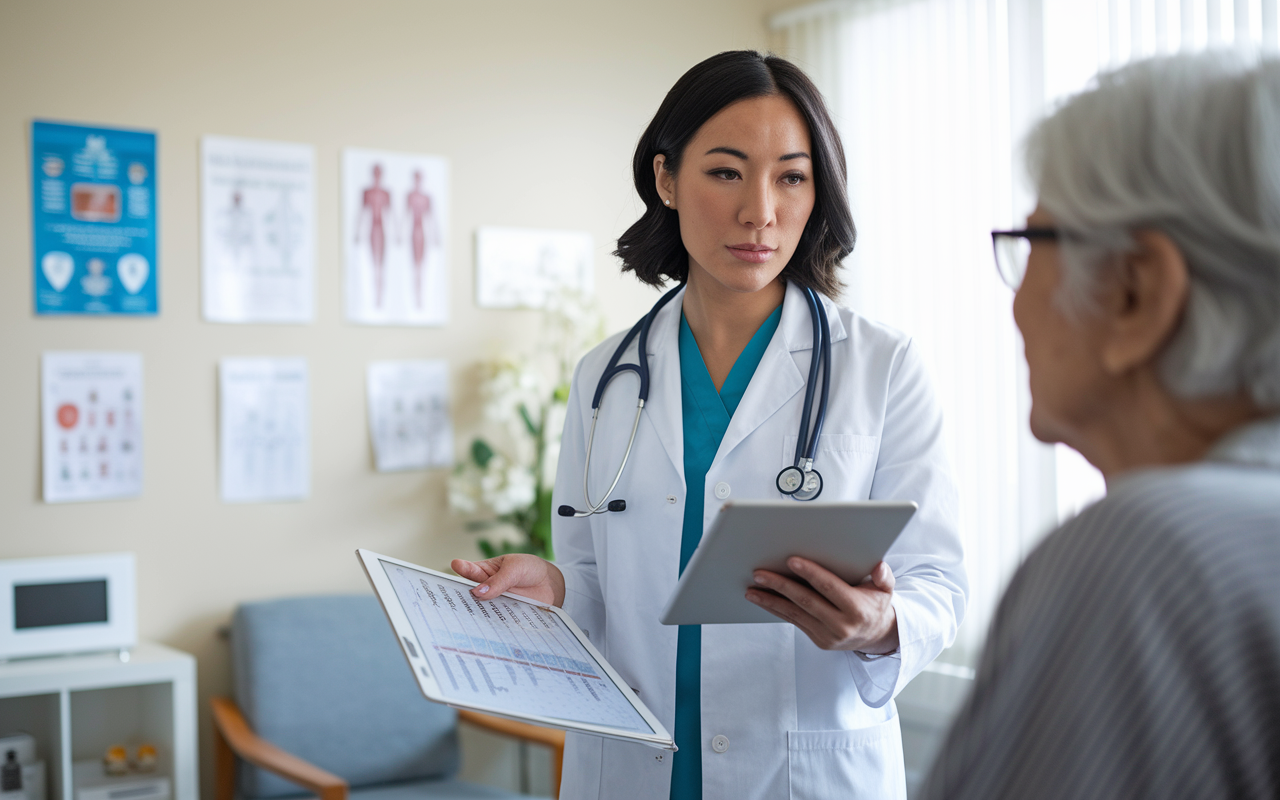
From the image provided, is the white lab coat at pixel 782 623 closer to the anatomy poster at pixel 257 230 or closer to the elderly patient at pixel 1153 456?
the elderly patient at pixel 1153 456

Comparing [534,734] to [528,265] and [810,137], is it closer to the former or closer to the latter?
[528,265]

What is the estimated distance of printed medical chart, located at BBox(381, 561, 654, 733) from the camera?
975mm

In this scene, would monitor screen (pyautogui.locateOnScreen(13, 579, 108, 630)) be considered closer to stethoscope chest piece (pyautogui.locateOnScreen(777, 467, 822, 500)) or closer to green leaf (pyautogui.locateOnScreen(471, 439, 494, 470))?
green leaf (pyautogui.locateOnScreen(471, 439, 494, 470))

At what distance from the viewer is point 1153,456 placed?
0.63 metres

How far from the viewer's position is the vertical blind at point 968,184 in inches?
107

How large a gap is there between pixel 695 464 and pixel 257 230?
1.94 meters

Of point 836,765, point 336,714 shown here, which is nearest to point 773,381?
point 836,765

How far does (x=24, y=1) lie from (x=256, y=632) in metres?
1.76

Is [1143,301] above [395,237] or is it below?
below

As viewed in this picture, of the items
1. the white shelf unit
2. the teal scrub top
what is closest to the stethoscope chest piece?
the teal scrub top

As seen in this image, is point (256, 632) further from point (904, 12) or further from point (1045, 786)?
point (904, 12)

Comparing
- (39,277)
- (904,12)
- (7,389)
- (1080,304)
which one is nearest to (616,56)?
(904,12)

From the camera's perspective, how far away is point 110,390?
8.64 feet

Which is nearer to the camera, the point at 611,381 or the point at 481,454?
the point at 611,381
